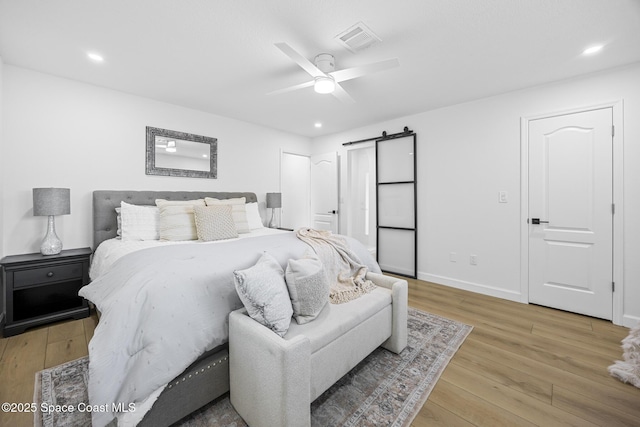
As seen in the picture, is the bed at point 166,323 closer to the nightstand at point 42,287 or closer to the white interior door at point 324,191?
the nightstand at point 42,287

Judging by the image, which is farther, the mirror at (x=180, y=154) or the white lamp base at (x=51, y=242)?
the mirror at (x=180, y=154)

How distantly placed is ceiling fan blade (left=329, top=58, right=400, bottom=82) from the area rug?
218 cm

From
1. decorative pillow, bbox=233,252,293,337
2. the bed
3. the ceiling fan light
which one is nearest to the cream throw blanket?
the bed

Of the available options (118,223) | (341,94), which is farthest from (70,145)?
(341,94)

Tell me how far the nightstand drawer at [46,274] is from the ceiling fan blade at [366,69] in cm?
304

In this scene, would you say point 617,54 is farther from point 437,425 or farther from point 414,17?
point 437,425

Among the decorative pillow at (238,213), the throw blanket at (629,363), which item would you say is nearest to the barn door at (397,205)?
the throw blanket at (629,363)

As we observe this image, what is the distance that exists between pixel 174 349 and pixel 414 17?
2532 mm

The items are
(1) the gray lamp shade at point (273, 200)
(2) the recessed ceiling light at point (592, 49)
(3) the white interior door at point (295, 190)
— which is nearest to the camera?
(2) the recessed ceiling light at point (592, 49)

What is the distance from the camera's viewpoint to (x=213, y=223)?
2684 millimetres

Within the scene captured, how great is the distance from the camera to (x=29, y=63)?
96.6 inches

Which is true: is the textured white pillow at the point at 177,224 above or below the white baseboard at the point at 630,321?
above

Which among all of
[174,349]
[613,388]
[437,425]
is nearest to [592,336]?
[613,388]

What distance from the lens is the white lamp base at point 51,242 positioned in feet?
8.22
